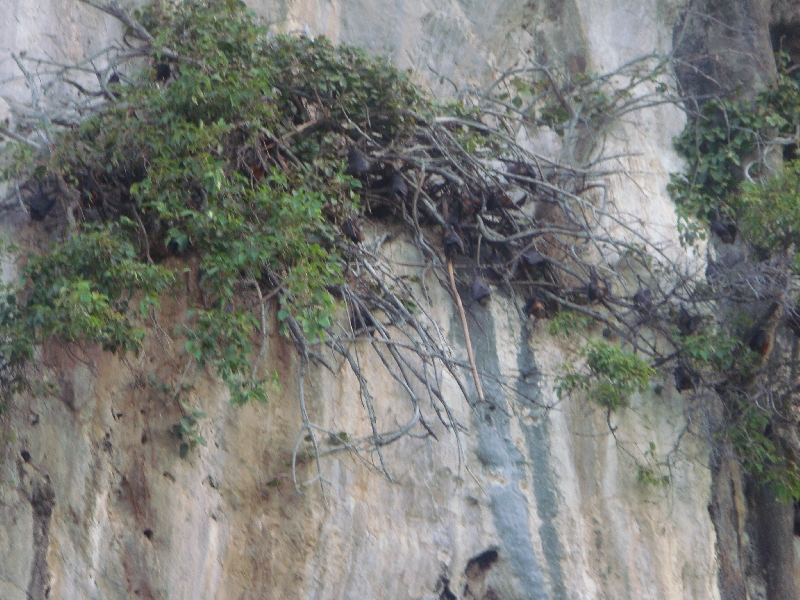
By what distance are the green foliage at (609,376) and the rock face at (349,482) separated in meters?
0.26

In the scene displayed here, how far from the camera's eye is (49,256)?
4.39m

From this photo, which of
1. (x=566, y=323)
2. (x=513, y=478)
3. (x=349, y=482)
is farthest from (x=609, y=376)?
(x=349, y=482)

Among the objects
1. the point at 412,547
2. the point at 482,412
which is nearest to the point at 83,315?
the point at 412,547

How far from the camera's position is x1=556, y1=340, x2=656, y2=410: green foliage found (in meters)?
5.55

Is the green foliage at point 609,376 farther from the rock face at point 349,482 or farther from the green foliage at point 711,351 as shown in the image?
the green foliage at point 711,351

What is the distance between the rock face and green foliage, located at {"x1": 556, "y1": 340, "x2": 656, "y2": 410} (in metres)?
0.26

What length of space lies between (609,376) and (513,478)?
29.0 inches

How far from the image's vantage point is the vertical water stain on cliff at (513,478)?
5387 mm

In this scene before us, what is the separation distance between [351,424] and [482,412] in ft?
2.72

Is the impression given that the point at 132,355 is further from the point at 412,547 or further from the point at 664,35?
the point at 664,35

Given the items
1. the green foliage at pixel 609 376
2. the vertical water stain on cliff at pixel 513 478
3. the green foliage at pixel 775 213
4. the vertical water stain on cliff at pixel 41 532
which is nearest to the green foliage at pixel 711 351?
the green foliage at pixel 609 376

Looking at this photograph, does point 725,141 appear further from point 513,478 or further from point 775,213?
point 513,478

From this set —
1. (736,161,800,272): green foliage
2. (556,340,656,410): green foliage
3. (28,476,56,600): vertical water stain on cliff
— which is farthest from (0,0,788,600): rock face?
(736,161,800,272): green foliage

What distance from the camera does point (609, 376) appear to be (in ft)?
18.3
